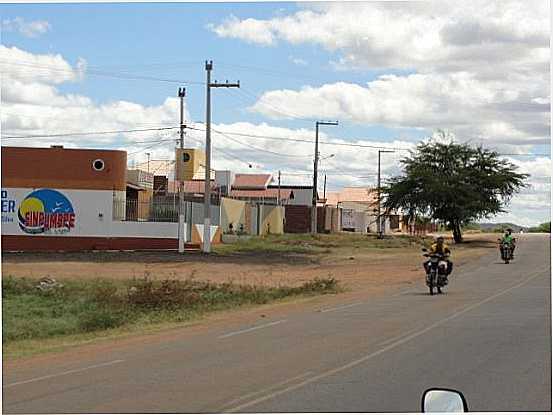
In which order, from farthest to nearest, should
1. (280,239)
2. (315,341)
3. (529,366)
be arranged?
(280,239) → (315,341) → (529,366)

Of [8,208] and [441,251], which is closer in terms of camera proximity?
[441,251]

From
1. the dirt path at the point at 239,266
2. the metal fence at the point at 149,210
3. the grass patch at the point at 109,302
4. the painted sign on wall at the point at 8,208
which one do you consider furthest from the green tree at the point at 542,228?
the grass patch at the point at 109,302

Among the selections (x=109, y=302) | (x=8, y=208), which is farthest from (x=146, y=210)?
(x=109, y=302)

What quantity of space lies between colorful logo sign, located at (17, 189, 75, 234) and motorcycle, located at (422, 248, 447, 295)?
2778 cm

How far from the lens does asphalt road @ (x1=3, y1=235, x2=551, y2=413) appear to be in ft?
33.8

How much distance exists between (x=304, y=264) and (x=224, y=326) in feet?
83.7

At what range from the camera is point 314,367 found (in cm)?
1294

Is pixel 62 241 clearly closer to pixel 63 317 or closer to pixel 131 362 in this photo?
pixel 63 317

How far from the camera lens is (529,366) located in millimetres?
12781

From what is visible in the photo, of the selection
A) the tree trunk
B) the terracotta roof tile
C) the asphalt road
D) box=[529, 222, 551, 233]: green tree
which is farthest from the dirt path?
box=[529, 222, 551, 233]: green tree

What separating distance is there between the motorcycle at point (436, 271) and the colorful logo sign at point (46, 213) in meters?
27.8

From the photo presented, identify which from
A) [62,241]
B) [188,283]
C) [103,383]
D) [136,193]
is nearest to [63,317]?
[188,283]

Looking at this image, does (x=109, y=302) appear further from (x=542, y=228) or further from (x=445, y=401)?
(x=542, y=228)

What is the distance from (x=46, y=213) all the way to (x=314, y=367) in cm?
3938
